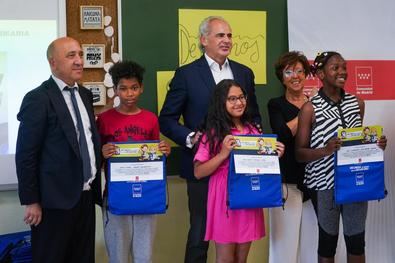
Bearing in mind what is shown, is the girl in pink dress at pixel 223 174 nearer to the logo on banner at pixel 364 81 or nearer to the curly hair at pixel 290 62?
the curly hair at pixel 290 62

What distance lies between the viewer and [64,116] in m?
2.12

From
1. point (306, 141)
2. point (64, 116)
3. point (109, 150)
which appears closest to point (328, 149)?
point (306, 141)

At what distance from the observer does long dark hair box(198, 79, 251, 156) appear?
87.0 inches

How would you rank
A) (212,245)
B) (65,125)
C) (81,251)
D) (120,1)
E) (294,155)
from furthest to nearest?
(212,245) → (120,1) → (294,155) → (81,251) → (65,125)

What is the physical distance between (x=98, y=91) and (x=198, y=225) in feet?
3.61

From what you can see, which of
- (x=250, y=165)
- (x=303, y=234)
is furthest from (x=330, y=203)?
(x=303, y=234)

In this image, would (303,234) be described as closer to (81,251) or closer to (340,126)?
(340,126)

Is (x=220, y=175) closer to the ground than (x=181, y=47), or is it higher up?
closer to the ground

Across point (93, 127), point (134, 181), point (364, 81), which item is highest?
point (364, 81)

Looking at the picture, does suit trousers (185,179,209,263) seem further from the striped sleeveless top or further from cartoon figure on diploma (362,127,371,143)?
cartoon figure on diploma (362,127,371,143)

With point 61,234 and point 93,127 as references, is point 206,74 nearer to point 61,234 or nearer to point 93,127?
point 93,127

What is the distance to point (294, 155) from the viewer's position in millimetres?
2576

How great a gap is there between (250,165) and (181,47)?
3.84 ft

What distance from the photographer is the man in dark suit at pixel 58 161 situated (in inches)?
80.6
